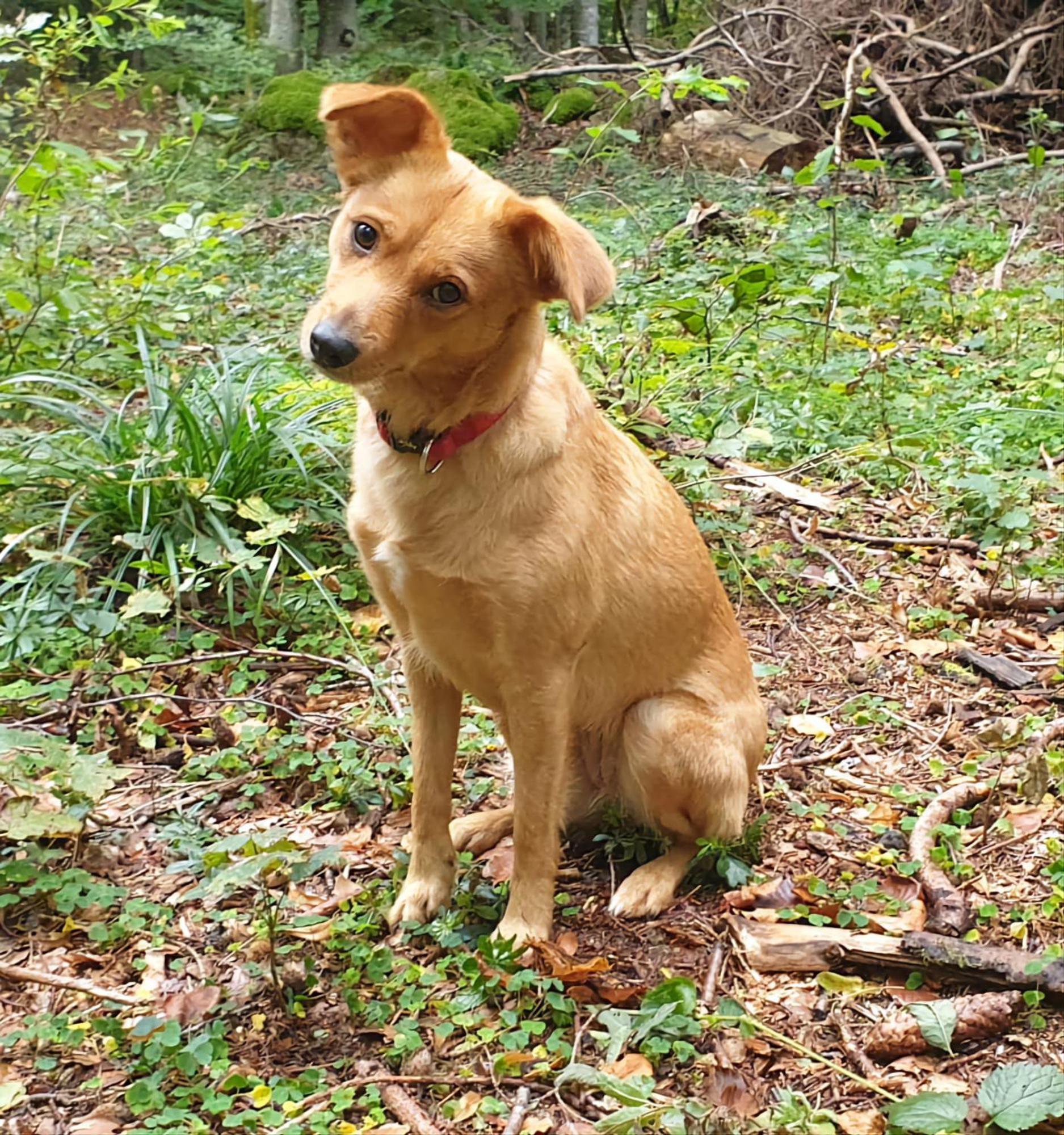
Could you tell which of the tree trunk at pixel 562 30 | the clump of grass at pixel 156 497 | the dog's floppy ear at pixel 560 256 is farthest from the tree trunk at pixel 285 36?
the dog's floppy ear at pixel 560 256

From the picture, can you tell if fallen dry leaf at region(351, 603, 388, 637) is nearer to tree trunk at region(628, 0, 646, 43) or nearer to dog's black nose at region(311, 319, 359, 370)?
dog's black nose at region(311, 319, 359, 370)

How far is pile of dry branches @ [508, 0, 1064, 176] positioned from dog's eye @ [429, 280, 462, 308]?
8.62m

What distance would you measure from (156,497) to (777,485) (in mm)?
2692

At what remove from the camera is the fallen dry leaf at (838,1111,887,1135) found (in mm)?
2180

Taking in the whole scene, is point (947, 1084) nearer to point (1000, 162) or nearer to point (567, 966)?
point (567, 966)

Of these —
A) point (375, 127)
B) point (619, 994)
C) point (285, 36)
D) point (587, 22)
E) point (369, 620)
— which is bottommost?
point (369, 620)

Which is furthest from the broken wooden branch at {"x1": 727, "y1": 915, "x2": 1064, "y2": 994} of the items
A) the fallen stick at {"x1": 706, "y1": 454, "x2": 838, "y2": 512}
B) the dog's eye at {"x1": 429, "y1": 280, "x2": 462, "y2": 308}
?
the fallen stick at {"x1": 706, "y1": 454, "x2": 838, "y2": 512}

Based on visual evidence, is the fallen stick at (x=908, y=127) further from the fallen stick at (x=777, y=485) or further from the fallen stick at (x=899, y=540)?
the fallen stick at (x=899, y=540)

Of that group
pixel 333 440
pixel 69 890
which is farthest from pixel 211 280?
pixel 69 890

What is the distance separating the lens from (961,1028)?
236cm

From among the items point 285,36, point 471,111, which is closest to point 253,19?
point 285,36

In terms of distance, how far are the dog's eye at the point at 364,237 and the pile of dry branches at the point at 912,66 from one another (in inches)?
337

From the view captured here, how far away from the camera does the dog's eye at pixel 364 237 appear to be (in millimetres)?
2305

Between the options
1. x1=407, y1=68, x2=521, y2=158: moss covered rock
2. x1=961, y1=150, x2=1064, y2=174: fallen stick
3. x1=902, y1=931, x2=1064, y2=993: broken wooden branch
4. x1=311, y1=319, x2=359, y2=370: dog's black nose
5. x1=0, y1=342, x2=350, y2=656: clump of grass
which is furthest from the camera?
x1=407, y1=68, x2=521, y2=158: moss covered rock
